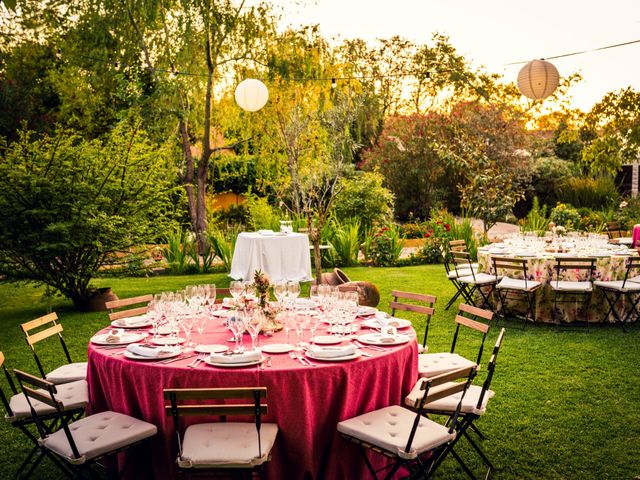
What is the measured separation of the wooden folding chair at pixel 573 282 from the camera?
7.25m

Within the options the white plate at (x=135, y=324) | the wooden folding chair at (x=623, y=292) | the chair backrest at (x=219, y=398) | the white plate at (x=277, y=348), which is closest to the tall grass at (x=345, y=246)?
the wooden folding chair at (x=623, y=292)

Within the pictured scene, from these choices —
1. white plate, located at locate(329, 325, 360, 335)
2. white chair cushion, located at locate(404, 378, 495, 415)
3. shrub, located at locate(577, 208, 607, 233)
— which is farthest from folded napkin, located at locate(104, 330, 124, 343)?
shrub, located at locate(577, 208, 607, 233)

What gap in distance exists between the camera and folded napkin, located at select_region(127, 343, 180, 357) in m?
3.44

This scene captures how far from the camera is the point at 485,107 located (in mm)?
21438

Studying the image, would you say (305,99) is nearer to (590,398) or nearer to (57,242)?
(57,242)

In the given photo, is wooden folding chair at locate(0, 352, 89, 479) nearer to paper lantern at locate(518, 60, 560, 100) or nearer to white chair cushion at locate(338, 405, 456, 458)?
white chair cushion at locate(338, 405, 456, 458)

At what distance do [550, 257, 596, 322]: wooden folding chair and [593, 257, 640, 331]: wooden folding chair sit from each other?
18 centimetres

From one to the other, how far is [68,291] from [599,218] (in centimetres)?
1288

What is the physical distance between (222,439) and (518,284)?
18.0 feet

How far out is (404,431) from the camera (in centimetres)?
323

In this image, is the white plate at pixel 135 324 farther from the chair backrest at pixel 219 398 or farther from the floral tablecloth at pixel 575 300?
the floral tablecloth at pixel 575 300

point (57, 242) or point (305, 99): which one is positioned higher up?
point (305, 99)

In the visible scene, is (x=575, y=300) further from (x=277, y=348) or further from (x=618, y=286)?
(x=277, y=348)

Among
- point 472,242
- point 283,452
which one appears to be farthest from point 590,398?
point 472,242
